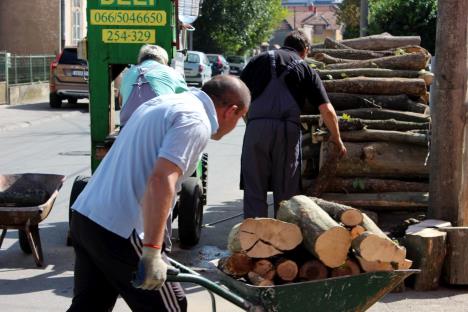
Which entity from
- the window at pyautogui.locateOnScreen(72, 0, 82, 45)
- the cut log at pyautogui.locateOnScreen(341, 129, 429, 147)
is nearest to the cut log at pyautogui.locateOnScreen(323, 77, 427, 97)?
the cut log at pyautogui.locateOnScreen(341, 129, 429, 147)

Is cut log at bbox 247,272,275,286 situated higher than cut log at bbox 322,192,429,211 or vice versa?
cut log at bbox 247,272,275,286

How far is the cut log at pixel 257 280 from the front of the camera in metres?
4.36

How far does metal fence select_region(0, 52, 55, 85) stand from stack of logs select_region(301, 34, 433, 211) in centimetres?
1632

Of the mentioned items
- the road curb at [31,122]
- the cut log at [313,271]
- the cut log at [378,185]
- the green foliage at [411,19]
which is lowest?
the road curb at [31,122]

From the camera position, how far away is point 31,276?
721 cm

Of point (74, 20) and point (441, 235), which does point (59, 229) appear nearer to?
point (441, 235)

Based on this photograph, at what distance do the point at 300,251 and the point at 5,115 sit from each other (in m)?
A: 18.1

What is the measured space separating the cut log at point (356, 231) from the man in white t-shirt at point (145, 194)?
107cm

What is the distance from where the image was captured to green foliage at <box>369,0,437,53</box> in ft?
68.0

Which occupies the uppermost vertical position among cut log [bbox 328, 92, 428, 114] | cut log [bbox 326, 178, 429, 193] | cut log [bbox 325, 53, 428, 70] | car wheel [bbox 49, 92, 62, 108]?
cut log [bbox 325, 53, 428, 70]

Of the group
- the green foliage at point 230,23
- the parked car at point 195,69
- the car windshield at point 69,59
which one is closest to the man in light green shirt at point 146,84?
the car windshield at point 69,59

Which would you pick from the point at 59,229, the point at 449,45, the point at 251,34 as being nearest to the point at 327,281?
the point at 449,45

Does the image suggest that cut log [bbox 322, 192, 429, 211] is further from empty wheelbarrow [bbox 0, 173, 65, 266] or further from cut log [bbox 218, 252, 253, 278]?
cut log [bbox 218, 252, 253, 278]

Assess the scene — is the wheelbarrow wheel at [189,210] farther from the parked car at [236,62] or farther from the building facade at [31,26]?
the parked car at [236,62]
